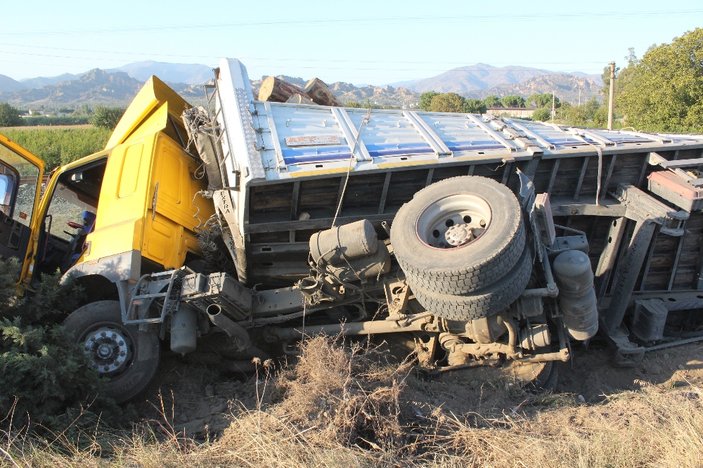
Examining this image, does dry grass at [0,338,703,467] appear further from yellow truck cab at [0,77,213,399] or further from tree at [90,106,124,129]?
tree at [90,106,124,129]

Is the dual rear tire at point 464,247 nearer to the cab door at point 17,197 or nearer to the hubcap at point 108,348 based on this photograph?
the hubcap at point 108,348

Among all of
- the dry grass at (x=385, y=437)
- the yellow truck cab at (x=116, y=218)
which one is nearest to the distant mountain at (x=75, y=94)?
the yellow truck cab at (x=116, y=218)

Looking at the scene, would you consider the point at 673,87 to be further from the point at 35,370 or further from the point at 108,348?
the point at 35,370

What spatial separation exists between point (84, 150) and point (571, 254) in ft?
71.6

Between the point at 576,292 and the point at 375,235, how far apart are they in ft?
5.93

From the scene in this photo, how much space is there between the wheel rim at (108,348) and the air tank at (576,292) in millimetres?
4005

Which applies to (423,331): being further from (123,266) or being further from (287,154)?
(123,266)

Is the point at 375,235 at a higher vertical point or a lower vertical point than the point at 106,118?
higher

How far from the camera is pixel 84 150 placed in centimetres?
2189

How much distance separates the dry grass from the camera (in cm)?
321

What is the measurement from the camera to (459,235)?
4.36 metres

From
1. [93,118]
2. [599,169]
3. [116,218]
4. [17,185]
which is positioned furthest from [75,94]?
[599,169]

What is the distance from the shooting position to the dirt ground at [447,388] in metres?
4.47

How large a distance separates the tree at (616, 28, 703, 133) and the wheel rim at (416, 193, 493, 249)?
22.3 meters
